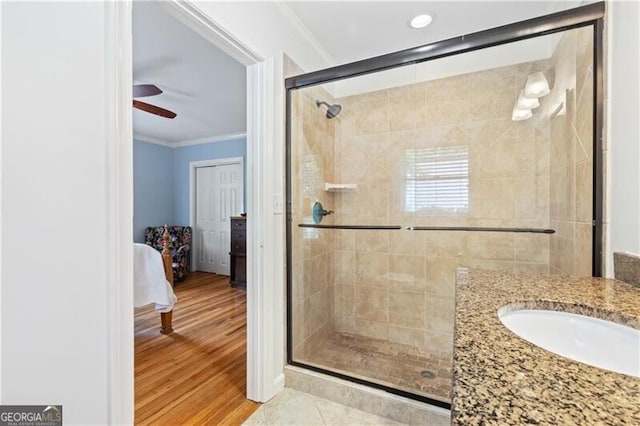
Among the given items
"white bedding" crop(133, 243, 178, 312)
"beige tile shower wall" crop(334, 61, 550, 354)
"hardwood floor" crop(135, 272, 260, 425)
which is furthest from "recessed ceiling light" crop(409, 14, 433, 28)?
"white bedding" crop(133, 243, 178, 312)

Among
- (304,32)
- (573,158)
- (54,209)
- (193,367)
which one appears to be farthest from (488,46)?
(193,367)

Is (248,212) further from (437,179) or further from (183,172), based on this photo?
(183,172)

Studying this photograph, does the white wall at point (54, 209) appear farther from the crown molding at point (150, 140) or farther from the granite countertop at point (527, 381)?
the crown molding at point (150, 140)

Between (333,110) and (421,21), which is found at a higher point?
(421,21)

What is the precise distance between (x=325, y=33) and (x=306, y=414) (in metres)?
2.45

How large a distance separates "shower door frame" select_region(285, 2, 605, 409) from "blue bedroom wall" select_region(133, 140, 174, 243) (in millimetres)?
3877

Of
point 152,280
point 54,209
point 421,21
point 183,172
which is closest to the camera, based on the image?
point 54,209

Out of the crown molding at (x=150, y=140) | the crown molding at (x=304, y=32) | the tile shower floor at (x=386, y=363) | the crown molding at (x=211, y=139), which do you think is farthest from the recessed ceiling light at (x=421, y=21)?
the crown molding at (x=150, y=140)

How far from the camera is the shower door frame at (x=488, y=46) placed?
47.7 inches

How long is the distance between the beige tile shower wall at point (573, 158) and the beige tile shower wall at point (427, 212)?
0.58ft

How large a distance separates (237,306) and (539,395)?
336cm

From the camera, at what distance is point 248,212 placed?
1.70 metres

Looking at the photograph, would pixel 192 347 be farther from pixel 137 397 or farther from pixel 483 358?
pixel 483 358

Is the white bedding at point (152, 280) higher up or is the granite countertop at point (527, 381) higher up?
the granite countertop at point (527, 381)
